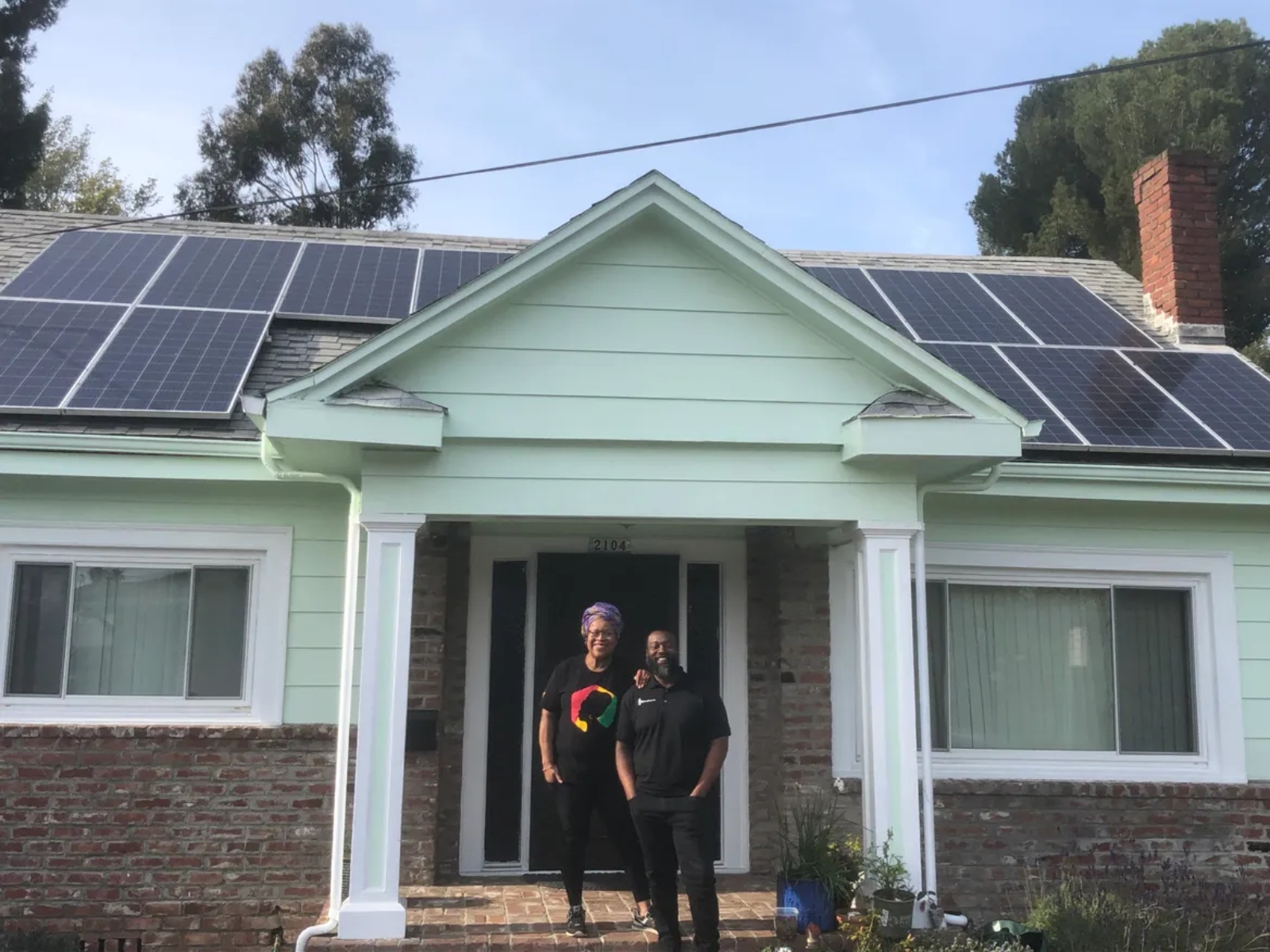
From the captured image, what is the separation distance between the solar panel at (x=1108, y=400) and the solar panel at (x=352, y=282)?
4.70 metres

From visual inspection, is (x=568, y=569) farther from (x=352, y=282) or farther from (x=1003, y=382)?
(x=1003, y=382)

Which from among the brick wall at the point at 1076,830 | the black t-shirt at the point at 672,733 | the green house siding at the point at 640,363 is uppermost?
the green house siding at the point at 640,363

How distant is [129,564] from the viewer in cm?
686

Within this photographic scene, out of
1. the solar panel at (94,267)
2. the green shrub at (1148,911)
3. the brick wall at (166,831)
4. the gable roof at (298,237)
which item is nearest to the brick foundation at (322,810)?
the brick wall at (166,831)

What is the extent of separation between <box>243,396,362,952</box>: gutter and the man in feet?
5.61

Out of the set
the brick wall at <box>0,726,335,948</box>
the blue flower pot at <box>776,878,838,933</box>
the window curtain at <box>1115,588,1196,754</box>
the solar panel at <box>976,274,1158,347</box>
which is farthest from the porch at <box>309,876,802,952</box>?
the solar panel at <box>976,274,1158,347</box>

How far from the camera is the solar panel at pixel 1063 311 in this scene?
904cm

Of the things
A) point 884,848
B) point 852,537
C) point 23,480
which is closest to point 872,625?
point 852,537

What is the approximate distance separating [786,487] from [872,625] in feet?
2.89

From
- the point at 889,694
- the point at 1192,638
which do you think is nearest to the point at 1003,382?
the point at 1192,638

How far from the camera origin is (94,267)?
8727 millimetres

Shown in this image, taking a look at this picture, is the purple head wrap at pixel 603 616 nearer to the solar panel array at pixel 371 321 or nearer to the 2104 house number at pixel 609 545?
the 2104 house number at pixel 609 545

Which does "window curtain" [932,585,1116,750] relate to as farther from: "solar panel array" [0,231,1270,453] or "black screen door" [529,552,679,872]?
"black screen door" [529,552,679,872]

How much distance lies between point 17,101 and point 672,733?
75.8 feet
